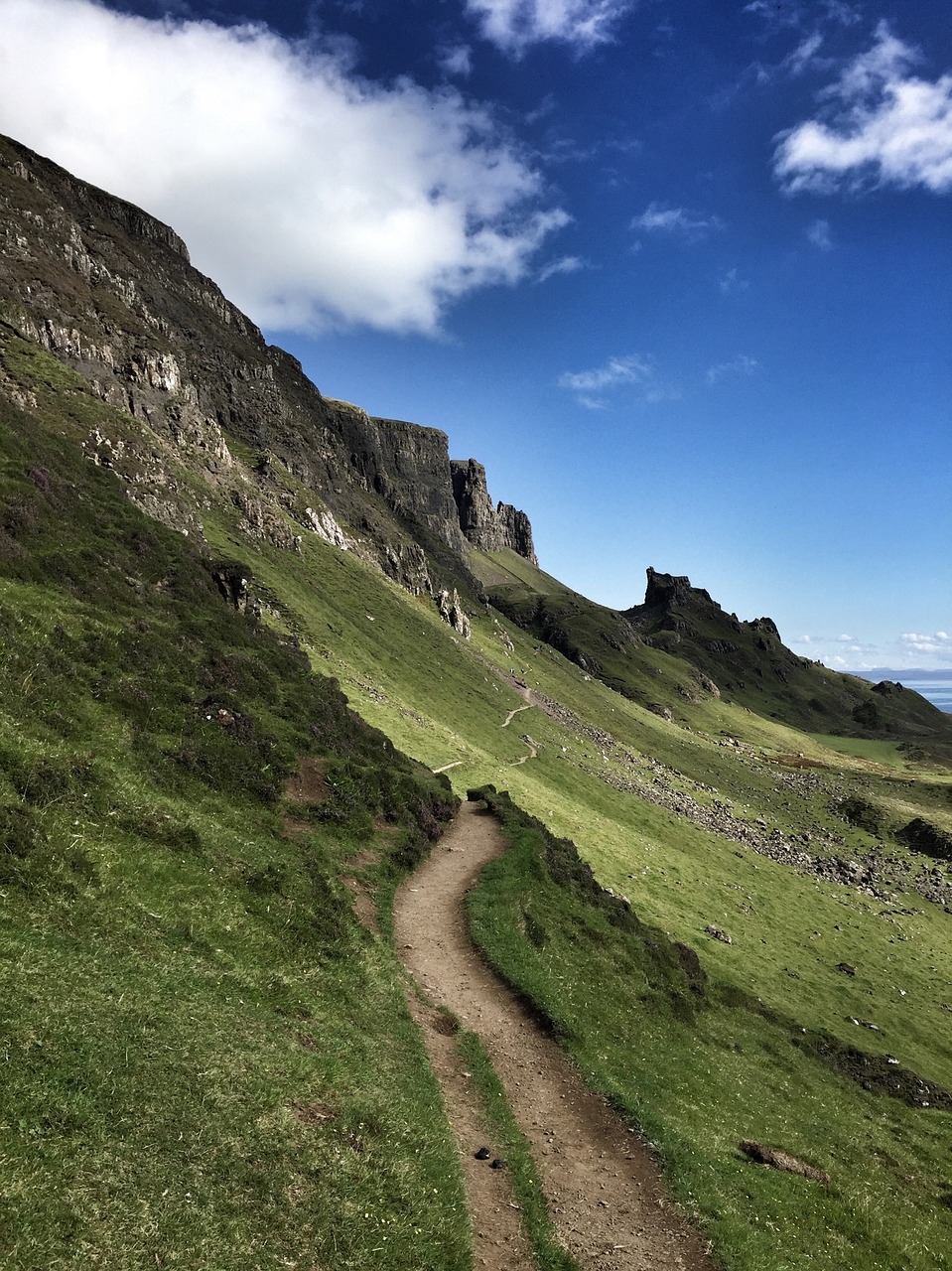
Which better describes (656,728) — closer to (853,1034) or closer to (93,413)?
(853,1034)

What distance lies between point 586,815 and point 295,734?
45.7 meters

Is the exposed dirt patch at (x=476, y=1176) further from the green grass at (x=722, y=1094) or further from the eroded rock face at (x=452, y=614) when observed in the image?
the eroded rock face at (x=452, y=614)

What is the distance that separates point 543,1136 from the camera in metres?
18.0

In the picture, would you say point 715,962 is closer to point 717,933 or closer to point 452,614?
point 717,933

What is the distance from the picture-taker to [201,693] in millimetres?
32844

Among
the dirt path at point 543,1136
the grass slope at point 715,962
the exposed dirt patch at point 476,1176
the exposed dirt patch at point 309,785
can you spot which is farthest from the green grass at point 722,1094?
the exposed dirt patch at point 309,785

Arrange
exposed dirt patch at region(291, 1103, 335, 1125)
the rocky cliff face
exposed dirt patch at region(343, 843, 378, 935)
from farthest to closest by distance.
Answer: the rocky cliff face < exposed dirt patch at region(343, 843, 378, 935) < exposed dirt patch at region(291, 1103, 335, 1125)

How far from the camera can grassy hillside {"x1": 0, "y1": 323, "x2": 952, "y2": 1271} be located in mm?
11320

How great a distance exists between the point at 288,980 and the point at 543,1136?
29.3ft

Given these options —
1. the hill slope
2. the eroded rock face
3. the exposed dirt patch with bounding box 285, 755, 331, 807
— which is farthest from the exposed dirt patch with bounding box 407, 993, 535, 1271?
the eroded rock face

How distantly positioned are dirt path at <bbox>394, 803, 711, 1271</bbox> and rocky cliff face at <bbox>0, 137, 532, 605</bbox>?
2879 inches

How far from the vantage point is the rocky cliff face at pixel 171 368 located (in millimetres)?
95000

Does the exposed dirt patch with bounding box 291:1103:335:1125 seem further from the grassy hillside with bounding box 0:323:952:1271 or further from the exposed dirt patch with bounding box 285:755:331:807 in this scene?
the exposed dirt patch with bounding box 285:755:331:807

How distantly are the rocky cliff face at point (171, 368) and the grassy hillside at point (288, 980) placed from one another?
54.7m
